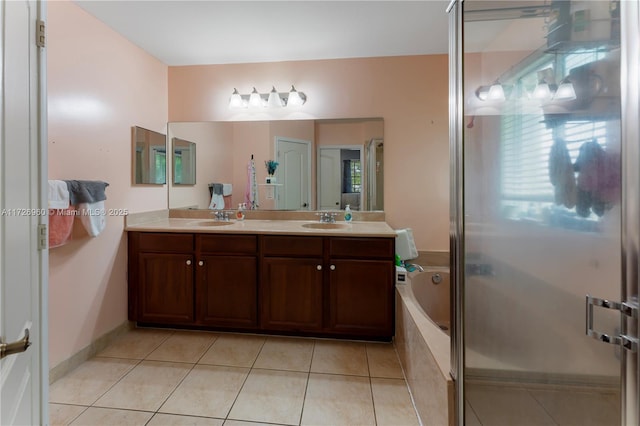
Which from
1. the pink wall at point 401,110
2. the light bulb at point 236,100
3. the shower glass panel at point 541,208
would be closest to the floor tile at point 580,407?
the shower glass panel at point 541,208

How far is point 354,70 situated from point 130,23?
1834 millimetres

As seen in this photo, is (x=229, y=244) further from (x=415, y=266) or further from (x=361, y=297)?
(x=415, y=266)

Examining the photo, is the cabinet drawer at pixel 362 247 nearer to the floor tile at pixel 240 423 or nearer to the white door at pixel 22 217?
the floor tile at pixel 240 423

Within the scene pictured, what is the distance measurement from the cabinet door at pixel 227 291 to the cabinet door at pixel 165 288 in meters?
0.11

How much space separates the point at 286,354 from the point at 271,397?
0.45m

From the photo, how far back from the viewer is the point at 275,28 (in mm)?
2201

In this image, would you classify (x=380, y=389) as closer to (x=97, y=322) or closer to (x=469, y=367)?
(x=469, y=367)

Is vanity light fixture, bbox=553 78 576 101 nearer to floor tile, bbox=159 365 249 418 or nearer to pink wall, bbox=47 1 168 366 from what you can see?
floor tile, bbox=159 365 249 418

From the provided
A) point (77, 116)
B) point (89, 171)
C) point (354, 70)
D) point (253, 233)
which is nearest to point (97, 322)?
point (89, 171)

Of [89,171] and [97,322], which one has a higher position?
[89,171]

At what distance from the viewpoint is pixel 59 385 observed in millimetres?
1758

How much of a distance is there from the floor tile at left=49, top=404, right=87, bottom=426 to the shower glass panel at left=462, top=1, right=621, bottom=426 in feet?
6.39

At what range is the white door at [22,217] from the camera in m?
0.73

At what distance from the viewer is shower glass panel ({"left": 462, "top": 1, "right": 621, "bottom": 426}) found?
606 millimetres
